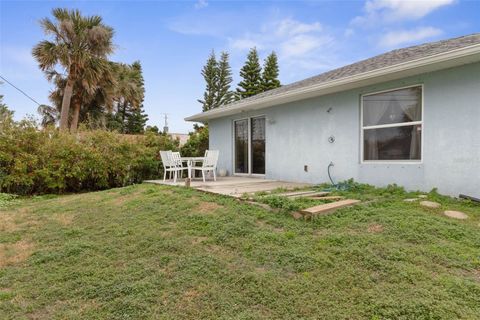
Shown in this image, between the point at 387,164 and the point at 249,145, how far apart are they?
4455 mm

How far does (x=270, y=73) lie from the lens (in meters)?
28.3

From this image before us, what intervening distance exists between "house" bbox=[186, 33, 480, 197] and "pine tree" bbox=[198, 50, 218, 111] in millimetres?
20250

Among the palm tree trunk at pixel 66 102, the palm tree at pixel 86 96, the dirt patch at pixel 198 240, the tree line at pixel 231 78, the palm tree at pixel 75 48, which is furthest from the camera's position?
the tree line at pixel 231 78

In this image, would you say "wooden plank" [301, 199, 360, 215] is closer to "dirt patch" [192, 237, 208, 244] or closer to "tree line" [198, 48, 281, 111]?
"dirt patch" [192, 237, 208, 244]

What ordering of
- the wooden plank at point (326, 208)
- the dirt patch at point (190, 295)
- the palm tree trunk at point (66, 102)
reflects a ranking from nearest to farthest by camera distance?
the dirt patch at point (190, 295) < the wooden plank at point (326, 208) < the palm tree trunk at point (66, 102)

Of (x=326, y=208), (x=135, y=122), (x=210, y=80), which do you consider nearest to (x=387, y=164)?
(x=326, y=208)

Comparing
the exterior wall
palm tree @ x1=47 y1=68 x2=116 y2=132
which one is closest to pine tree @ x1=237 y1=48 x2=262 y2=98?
palm tree @ x1=47 y1=68 x2=116 y2=132

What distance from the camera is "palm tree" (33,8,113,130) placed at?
44.2 feet

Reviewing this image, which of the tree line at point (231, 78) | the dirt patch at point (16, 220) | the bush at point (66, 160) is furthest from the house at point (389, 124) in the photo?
the tree line at point (231, 78)

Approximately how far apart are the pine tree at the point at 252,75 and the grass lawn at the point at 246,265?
2445cm

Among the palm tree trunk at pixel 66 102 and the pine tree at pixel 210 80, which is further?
the pine tree at pixel 210 80

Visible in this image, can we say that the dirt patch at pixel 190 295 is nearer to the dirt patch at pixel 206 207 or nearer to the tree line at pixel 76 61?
the dirt patch at pixel 206 207

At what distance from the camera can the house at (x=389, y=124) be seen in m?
4.91

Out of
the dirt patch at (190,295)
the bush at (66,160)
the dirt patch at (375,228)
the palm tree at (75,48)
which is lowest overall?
the dirt patch at (190,295)
